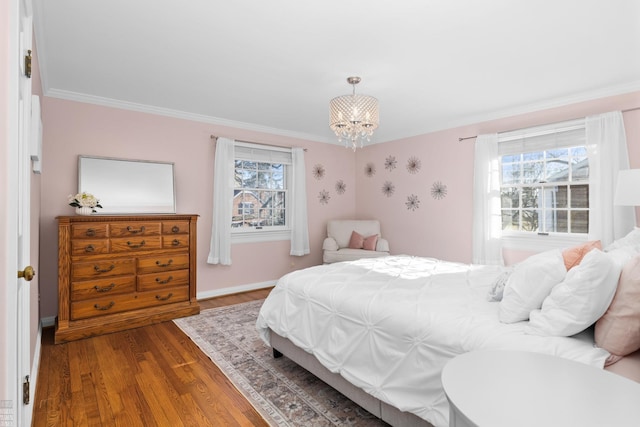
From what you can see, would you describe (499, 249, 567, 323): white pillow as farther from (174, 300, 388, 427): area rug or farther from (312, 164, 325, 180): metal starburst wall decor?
(312, 164, 325, 180): metal starburst wall decor

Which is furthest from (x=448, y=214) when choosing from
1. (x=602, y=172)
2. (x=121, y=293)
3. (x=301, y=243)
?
(x=121, y=293)

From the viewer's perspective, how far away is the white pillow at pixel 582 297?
1.26 meters

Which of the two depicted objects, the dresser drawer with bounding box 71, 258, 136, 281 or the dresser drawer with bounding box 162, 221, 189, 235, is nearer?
the dresser drawer with bounding box 71, 258, 136, 281

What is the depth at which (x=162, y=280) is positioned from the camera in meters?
3.58

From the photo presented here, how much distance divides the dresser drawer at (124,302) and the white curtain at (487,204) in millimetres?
3710

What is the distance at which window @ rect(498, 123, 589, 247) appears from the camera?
3.60 meters

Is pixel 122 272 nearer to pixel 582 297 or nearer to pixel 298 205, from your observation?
pixel 298 205

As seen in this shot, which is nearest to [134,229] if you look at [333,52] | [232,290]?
[232,290]

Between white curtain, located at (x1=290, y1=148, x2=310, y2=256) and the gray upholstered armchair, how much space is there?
0.41 m

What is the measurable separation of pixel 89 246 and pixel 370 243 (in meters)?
3.65

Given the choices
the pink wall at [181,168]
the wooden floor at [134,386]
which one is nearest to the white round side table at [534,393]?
the wooden floor at [134,386]

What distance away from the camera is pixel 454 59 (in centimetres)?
A: 269

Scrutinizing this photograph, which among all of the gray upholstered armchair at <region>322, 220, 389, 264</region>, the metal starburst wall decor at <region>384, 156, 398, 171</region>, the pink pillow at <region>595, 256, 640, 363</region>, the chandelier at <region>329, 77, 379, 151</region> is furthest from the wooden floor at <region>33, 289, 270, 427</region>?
the metal starburst wall decor at <region>384, 156, 398, 171</region>

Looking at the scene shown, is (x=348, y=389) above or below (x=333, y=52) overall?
below
